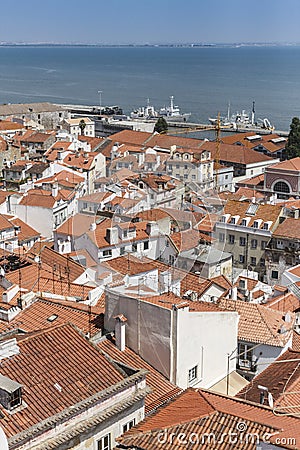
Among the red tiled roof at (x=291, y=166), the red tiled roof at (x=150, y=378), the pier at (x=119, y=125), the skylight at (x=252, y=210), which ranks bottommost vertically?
the pier at (x=119, y=125)

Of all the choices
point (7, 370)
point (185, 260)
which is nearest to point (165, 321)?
point (7, 370)

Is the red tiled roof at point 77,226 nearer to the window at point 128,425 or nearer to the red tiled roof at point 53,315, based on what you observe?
the red tiled roof at point 53,315

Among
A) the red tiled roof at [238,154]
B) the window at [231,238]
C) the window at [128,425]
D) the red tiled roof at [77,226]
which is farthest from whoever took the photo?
the red tiled roof at [238,154]

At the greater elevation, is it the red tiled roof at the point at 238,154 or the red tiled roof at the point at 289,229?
the red tiled roof at the point at 289,229

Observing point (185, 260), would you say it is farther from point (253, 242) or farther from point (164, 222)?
point (253, 242)

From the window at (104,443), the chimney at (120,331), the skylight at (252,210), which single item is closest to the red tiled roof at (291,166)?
the skylight at (252,210)

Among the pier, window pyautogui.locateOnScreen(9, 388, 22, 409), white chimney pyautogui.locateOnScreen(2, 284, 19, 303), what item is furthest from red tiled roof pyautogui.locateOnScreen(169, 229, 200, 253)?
the pier

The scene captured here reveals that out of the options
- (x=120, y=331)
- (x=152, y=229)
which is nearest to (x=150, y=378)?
(x=120, y=331)
